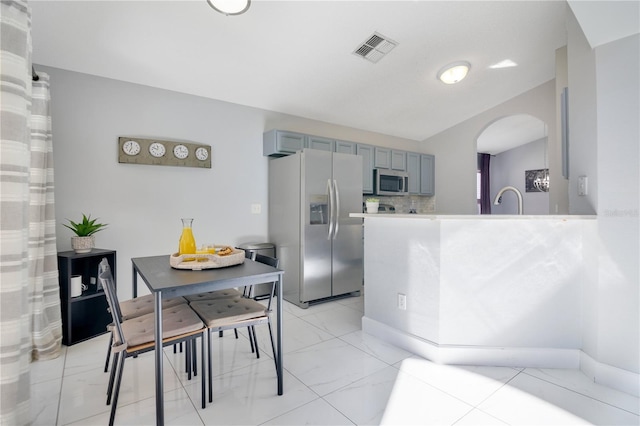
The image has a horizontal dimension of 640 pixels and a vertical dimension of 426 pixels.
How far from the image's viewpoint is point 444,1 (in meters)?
2.70

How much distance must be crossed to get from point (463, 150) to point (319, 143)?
2668 mm

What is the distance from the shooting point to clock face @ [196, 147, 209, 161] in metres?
3.57

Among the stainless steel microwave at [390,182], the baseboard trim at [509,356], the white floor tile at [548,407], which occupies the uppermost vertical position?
the stainless steel microwave at [390,182]

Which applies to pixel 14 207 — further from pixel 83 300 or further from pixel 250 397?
pixel 83 300

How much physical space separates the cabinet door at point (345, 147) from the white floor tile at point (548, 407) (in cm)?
332

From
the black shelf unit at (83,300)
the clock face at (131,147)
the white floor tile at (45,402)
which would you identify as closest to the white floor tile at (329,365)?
the white floor tile at (45,402)

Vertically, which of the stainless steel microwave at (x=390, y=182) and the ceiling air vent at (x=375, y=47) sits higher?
the ceiling air vent at (x=375, y=47)

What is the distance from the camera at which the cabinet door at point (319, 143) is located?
416 centimetres

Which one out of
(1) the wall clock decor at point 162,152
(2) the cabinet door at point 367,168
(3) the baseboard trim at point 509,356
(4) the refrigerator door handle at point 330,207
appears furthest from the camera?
(2) the cabinet door at point 367,168

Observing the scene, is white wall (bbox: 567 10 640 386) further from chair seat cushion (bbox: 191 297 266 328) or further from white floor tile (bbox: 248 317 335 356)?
chair seat cushion (bbox: 191 297 266 328)

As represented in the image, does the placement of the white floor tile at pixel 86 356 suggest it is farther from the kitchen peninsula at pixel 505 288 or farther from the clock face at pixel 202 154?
the kitchen peninsula at pixel 505 288

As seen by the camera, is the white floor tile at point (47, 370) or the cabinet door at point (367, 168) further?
the cabinet door at point (367, 168)

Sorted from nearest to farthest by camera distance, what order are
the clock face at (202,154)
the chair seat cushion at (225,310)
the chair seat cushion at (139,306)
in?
the chair seat cushion at (225,310), the chair seat cushion at (139,306), the clock face at (202,154)

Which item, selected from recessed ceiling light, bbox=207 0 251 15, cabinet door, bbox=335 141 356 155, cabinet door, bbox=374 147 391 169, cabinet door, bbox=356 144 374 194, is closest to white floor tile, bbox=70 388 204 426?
recessed ceiling light, bbox=207 0 251 15
